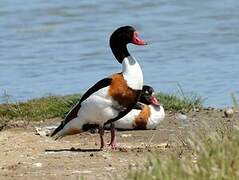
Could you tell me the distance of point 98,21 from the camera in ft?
82.2

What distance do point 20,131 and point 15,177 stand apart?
3.11 metres

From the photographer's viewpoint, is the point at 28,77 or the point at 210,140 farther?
the point at 28,77

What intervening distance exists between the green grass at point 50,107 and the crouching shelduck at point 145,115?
3.40 ft

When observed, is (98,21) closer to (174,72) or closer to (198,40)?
(198,40)

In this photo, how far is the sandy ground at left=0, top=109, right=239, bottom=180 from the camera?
34.4ft

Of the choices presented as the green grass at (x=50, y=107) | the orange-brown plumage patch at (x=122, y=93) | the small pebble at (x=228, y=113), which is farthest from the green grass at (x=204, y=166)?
the green grass at (x=50, y=107)

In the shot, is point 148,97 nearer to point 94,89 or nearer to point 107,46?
point 94,89

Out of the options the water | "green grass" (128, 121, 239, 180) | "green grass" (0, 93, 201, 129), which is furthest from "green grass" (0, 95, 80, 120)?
"green grass" (128, 121, 239, 180)

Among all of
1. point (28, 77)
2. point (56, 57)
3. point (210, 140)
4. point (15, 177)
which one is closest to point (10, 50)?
point (56, 57)

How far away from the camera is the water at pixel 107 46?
1738 centimetres

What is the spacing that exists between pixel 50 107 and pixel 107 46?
21.6 feet

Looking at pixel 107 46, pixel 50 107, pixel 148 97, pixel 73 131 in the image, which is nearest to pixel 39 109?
pixel 50 107

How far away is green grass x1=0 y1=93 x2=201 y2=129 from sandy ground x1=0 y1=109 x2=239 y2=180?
264 mm

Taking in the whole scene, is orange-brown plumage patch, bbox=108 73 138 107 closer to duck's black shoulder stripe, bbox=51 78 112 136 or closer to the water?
duck's black shoulder stripe, bbox=51 78 112 136
